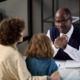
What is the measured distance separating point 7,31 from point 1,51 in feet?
0.43

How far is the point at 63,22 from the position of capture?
2137mm

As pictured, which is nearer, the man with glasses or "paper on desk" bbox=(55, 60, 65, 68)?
"paper on desk" bbox=(55, 60, 65, 68)

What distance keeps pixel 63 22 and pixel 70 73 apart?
1.70 feet

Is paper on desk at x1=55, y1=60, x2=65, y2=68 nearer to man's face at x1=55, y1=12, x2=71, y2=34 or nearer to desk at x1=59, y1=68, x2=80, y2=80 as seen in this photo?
desk at x1=59, y1=68, x2=80, y2=80

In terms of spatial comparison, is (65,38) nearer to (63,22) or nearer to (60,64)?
(63,22)

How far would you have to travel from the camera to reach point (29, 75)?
1.47 m

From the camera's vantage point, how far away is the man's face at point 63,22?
2137 mm

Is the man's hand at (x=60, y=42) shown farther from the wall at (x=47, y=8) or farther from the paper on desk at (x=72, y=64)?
the wall at (x=47, y=8)

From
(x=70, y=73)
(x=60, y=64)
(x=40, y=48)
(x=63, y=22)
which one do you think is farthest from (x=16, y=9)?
(x=40, y=48)

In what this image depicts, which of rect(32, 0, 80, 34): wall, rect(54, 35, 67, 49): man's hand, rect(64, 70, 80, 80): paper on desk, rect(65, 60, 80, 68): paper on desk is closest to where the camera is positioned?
rect(64, 70, 80, 80): paper on desk

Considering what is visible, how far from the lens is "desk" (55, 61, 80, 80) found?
1.74 meters

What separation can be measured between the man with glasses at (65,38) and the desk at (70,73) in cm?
21

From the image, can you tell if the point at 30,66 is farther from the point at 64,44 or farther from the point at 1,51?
the point at 64,44

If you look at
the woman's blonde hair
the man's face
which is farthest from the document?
the woman's blonde hair
